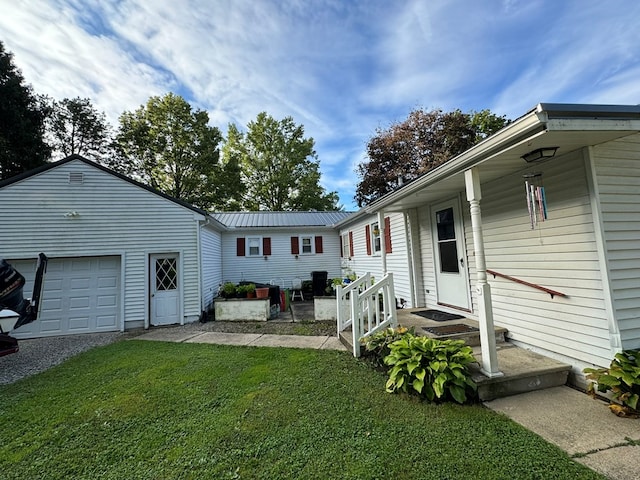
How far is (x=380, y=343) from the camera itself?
157 inches

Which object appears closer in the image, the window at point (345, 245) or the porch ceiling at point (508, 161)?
the porch ceiling at point (508, 161)

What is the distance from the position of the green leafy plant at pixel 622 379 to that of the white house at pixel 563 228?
126 millimetres

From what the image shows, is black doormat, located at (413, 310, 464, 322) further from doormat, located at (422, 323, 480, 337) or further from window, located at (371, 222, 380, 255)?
window, located at (371, 222, 380, 255)

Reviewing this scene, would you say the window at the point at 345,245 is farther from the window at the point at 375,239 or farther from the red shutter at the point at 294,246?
the window at the point at 375,239

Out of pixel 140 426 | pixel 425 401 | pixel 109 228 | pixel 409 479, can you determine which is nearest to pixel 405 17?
pixel 425 401

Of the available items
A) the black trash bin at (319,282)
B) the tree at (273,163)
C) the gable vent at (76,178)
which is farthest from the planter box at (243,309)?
the tree at (273,163)

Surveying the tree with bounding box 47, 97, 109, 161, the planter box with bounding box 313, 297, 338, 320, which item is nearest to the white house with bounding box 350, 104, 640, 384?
the planter box with bounding box 313, 297, 338, 320

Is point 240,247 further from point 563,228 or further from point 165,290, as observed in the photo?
point 563,228

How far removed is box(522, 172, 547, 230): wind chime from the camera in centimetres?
299

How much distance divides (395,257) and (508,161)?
4360 mm

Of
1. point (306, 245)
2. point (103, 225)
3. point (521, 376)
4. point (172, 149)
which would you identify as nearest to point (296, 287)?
point (306, 245)

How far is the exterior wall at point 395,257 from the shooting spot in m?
6.73

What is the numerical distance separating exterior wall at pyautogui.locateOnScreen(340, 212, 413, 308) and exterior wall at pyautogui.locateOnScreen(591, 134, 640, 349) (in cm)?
380

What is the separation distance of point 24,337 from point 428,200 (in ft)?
35.3
